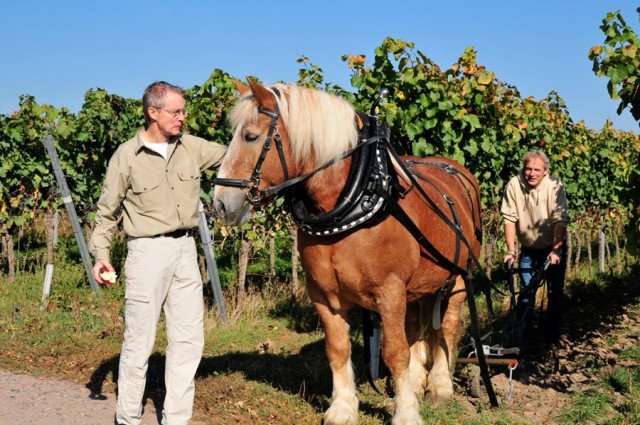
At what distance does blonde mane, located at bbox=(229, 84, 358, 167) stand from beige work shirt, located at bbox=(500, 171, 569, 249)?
2.68 metres

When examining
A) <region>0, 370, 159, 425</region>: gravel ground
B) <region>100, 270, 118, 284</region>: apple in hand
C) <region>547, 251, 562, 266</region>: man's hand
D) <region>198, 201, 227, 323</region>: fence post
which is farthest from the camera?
<region>198, 201, 227, 323</region>: fence post

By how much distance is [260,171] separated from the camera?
3.20 meters

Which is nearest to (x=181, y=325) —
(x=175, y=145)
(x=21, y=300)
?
(x=175, y=145)

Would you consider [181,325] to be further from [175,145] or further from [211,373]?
[211,373]

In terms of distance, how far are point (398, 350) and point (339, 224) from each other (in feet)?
2.88

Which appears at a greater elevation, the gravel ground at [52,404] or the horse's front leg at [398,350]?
the horse's front leg at [398,350]

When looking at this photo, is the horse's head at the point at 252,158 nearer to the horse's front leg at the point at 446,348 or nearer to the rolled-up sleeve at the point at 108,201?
the rolled-up sleeve at the point at 108,201

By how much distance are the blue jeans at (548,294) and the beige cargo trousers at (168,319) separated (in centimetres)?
291

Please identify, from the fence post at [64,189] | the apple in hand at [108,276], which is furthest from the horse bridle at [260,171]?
the fence post at [64,189]

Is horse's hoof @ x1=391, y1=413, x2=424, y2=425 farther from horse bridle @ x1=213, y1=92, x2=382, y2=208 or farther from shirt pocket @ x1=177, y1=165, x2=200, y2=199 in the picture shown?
shirt pocket @ x1=177, y1=165, x2=200, y2=199

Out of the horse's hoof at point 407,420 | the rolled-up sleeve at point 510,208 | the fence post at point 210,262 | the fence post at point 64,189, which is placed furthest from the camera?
the fence post at point 64,189

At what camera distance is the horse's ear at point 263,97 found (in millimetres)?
3164

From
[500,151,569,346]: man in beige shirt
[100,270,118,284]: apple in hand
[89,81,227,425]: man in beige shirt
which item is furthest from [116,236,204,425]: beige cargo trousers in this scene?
[500,151,569,346]: man in beige shirt

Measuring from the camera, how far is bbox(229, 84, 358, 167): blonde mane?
3.24m
